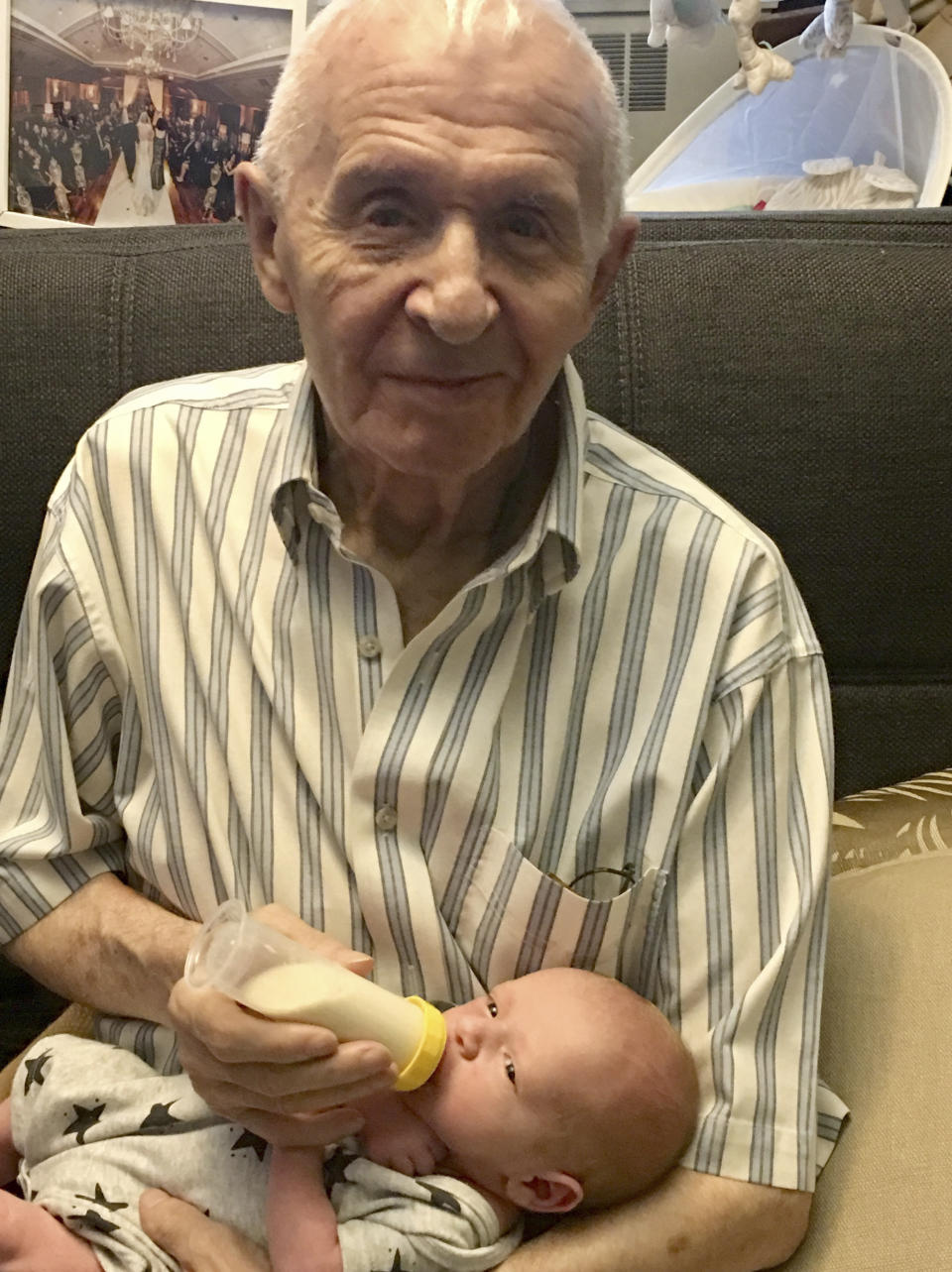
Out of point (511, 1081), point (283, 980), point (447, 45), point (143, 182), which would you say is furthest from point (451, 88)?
point (143, 182)

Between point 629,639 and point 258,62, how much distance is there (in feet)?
4.53

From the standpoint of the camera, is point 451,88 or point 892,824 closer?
point 451,88

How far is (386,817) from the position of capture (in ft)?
3.79

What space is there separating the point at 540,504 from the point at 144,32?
1359mm

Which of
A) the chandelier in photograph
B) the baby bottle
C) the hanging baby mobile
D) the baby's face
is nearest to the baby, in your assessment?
the baby's face

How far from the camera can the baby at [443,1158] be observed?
3.39 ft

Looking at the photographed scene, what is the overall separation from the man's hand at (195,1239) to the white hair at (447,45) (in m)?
0.89

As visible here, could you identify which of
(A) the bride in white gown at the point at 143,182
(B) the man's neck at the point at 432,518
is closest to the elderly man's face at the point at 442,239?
(B) the man's neck at the point at 432,518

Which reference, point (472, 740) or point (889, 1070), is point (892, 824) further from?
point (472, 740)

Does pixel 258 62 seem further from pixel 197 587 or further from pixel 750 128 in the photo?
pixel 197 587

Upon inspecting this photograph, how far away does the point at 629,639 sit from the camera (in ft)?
3.91

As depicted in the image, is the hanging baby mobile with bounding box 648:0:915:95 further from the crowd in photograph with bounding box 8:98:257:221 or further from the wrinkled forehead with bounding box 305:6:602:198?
the wrinkled forehead with bounding box 305:6:602:198

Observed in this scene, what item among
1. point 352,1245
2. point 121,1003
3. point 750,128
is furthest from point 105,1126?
point 750,128

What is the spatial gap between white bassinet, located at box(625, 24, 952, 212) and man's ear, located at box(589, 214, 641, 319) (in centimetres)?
94
